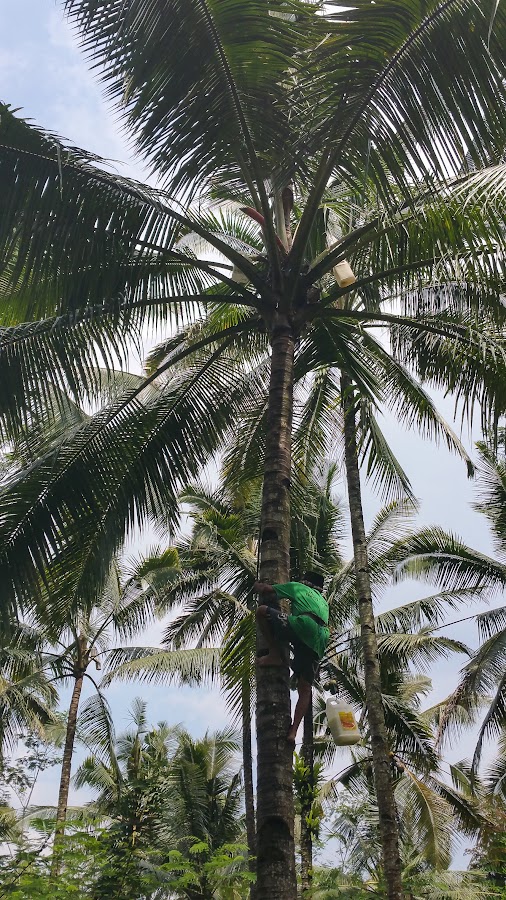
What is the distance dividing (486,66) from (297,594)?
3611 mm

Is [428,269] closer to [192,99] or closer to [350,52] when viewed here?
[350,52]

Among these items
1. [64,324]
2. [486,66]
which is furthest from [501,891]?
[486,66]

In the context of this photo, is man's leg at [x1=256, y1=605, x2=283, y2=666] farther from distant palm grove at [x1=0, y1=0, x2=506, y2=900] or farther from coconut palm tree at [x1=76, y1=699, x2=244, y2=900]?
coconut palm tree at [x1=76, y1=699, x2=244, y2=900]

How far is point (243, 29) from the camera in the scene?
5.73m

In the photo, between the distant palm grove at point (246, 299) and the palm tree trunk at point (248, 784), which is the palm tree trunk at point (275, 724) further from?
the palm tree trunk at point (248, 784)

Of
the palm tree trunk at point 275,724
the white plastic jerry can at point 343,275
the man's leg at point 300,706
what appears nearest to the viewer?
the palm tree trunk at point 275,724

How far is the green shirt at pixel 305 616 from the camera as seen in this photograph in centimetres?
459

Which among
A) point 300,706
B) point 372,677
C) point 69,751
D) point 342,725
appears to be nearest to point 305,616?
point 300,706

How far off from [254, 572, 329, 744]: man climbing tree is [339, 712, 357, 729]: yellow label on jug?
0.77 metres

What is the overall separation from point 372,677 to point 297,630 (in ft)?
18.2

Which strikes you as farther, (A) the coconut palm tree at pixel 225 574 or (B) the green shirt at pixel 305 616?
(A) the coconut palm tree at pixel 225 574

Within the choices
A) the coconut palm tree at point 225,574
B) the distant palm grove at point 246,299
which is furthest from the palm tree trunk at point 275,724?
the coconut palm tree at point 225,574

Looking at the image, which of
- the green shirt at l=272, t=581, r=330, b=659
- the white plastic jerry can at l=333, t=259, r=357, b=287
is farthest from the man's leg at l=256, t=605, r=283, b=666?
the white plastic jerry can at l=333, t=259, r=357, b=287

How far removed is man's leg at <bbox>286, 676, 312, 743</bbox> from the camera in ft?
15.0
